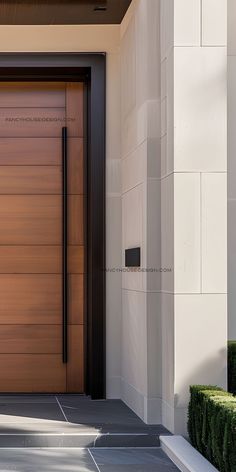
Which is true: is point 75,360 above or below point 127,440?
above

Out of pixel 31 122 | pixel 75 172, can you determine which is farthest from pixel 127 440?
pixel 31 122

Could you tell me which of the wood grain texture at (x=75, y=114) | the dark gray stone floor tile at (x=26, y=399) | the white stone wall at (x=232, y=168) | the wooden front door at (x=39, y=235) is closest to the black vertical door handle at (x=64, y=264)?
the wooden front door at (x=39, y=235)

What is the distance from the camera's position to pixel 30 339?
8.97 meters

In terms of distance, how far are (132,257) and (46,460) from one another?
2.06 m

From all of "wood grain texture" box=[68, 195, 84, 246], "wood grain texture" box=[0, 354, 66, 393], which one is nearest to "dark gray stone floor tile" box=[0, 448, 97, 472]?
"wood grain texture" box=[0, 354, 66, 393]

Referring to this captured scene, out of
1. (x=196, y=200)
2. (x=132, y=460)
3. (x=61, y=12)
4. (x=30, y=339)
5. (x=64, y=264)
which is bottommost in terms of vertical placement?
(x=132, y=460)

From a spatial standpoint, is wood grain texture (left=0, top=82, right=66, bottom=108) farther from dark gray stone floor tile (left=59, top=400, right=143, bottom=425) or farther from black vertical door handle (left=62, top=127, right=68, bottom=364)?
dark gray stone floor tile (left=59, top=400, right=143, bottom=425)

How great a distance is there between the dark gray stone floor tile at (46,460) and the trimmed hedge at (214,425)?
70 cm

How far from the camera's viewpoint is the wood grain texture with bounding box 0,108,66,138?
355 inches

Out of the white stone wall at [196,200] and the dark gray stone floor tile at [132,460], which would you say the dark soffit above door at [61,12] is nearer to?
the white stone wall at [196,200]

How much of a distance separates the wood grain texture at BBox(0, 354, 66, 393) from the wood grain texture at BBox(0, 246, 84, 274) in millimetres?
789

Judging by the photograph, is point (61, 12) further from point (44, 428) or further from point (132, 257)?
point (44, 428)

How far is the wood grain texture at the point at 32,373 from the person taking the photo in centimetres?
892

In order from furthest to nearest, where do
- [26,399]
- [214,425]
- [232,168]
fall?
[26,399] < [232,168] < [214,425]
